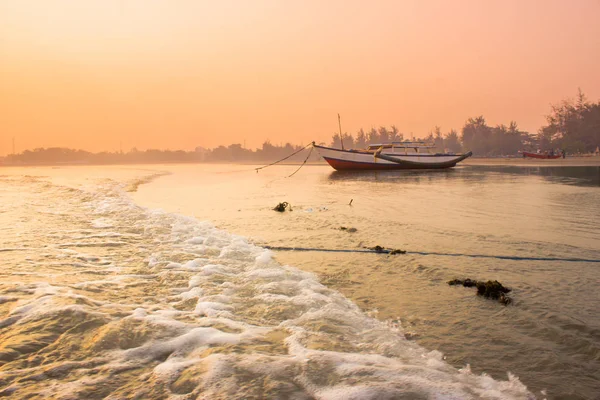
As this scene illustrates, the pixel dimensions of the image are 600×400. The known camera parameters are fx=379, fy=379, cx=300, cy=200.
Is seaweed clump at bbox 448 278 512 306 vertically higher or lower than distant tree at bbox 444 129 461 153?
lower

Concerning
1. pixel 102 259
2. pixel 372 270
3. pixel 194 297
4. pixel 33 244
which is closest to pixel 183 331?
pixel 194 297

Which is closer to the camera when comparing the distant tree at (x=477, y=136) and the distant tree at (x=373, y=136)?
the distant tree at (x=477, y=136)

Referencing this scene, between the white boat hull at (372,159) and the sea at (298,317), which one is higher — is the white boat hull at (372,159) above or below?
above

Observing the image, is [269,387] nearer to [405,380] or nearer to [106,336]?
[405,380]

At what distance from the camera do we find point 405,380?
2557 mm

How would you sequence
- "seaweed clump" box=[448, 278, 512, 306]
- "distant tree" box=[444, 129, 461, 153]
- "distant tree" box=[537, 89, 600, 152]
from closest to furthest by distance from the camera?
"seaweed clump" box=[448, 278, 512, 306], "distant tree" box=[537, 89, 600, 152], "distant tree" box=[444, 129, 461, 153]

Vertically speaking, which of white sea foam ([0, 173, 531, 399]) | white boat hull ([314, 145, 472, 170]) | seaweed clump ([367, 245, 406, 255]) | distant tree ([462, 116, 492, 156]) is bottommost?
seaweed clump ([367, 245, 406, 255])

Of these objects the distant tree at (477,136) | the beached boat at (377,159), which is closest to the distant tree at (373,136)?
the distant tree at (477,136)

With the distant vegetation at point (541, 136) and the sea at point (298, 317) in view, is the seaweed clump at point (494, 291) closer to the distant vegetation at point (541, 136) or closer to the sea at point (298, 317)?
the sea at point (298, 317)

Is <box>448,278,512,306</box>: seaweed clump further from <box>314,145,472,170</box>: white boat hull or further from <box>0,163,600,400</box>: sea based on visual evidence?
<box>314,145,472,170</box>: white boat hull

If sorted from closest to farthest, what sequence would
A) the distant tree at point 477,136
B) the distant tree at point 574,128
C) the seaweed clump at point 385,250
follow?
the seaweed clump at point 385,250, the distant tree at point 574,128, the distant tree at point 477,136

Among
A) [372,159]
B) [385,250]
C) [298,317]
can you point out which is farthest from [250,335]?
Answer: [372,159]

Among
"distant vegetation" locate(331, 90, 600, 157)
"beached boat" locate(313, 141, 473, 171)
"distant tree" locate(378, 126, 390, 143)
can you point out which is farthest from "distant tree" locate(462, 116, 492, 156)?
"beached boat" locate(313, 141, 473, 171)

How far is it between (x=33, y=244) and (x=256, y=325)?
5935 millimetres
